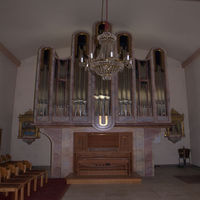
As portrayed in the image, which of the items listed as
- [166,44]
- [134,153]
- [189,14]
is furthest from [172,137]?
[189,14]

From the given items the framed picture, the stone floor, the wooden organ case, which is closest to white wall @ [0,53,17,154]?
the framed picture

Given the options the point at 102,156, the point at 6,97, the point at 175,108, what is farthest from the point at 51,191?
the point at 175,108

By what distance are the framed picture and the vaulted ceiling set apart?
11.0 feet

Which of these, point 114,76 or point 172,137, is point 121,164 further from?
point 172,137

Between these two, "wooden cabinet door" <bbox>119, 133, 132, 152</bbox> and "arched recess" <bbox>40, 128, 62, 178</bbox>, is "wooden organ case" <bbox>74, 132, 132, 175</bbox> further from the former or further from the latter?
"arched recess" <bbox>40, 128, 62, 178</bbox>

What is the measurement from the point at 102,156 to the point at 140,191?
7.80 ft

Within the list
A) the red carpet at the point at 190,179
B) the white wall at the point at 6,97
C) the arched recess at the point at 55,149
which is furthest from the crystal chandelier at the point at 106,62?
the white wall at the point at 6,97

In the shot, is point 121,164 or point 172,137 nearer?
point 121,164

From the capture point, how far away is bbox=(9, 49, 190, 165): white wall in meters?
10.9

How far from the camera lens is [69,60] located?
8812mm

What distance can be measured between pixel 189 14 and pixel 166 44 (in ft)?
8.89

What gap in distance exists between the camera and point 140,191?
20.0ft

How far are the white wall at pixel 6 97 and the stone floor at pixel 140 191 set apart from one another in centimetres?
515

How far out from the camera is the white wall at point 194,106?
34.3 ft
